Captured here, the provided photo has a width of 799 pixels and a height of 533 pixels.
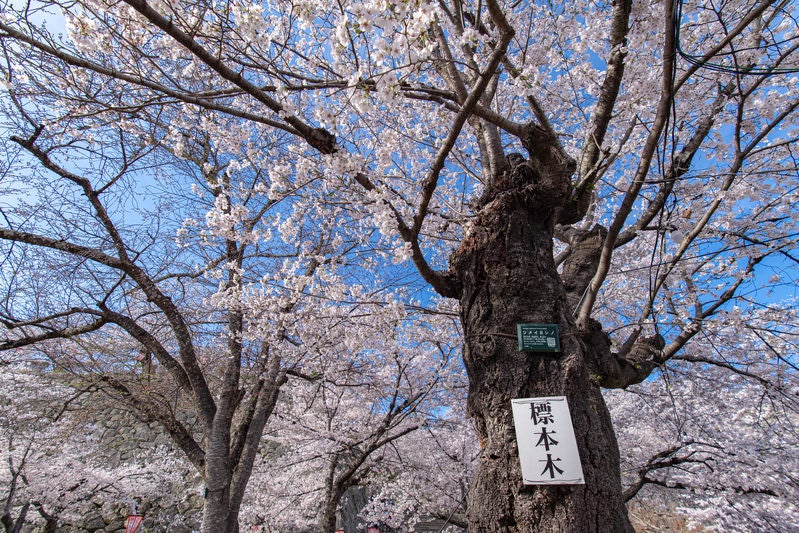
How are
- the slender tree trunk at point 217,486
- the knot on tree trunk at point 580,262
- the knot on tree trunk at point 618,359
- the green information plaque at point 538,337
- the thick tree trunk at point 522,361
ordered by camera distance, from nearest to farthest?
the thick tree trunk at point 522,361 < the green information plaque at point 538,337 < the knot on tree trunk at point 618,359 < the knot on tree trunk at point 580,262 < the slender tree trunk at point 217,486

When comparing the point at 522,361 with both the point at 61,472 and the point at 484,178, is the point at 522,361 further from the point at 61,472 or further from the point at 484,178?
the point at 61,472

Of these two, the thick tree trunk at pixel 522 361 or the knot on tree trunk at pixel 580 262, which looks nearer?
the thick tree trunk at pixel 522 361

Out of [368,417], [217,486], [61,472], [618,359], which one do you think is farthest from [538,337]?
[61,472]

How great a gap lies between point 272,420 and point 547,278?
9.14 meters

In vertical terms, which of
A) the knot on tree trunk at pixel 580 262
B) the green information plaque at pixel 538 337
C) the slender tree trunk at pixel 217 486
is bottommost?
the slender tree trunk at pixel 217 486

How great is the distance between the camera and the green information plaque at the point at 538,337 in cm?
201

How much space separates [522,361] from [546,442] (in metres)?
0.40

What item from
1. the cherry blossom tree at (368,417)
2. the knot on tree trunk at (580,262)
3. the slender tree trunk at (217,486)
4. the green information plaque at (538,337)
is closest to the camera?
the green information plaque at (538,337)

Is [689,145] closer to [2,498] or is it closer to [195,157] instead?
[195,157]

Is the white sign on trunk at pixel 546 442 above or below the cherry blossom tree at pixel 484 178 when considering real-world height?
below

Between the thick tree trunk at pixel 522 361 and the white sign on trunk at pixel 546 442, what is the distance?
1.9 inches

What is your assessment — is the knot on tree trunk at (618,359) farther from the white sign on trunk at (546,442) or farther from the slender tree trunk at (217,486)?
the slender tree trunk at (217,486)

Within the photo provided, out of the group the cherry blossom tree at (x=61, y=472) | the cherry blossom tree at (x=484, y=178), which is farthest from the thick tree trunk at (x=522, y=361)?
the cherry blossom tree at (x=61, y=472)

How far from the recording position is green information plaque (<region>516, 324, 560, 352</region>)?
201 cm
